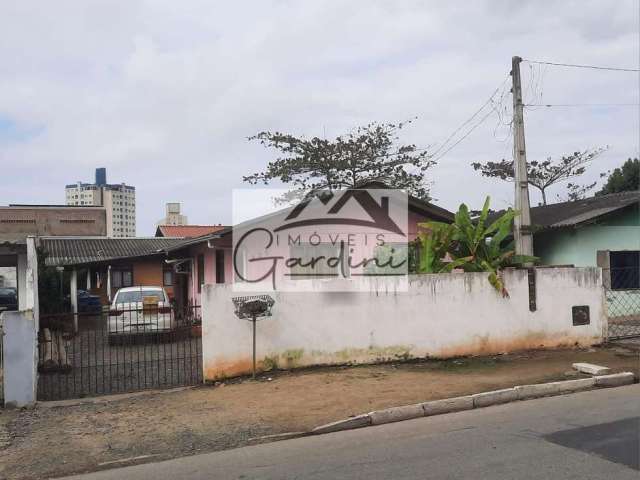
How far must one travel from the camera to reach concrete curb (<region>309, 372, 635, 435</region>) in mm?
6805

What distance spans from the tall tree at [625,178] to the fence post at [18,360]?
101ft

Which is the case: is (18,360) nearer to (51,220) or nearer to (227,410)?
(227,410)

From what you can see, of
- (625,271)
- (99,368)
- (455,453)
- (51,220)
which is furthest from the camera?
(51,220)

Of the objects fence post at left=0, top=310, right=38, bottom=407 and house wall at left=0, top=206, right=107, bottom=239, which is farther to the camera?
house wall at left=0, top=206, right=107, bottom=239

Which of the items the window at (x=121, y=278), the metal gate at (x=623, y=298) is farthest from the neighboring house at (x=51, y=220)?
the metal gate at (x=623, y=298)

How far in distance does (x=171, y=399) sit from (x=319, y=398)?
2.17 metres

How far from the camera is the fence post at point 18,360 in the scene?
25.5 ft

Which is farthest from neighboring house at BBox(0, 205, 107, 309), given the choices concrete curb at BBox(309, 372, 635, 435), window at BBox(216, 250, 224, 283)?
concrete curb at BBox(309, 372, 635, 435)

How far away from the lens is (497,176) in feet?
99.7

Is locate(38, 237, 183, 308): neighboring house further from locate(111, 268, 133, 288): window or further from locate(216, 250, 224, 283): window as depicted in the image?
locate(216, 250, 224, 283): window

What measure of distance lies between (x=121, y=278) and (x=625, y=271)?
2115 centimetres

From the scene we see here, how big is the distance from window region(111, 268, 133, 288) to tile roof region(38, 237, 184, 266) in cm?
78

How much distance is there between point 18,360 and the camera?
25.6 ft

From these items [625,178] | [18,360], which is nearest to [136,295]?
[18,360]
